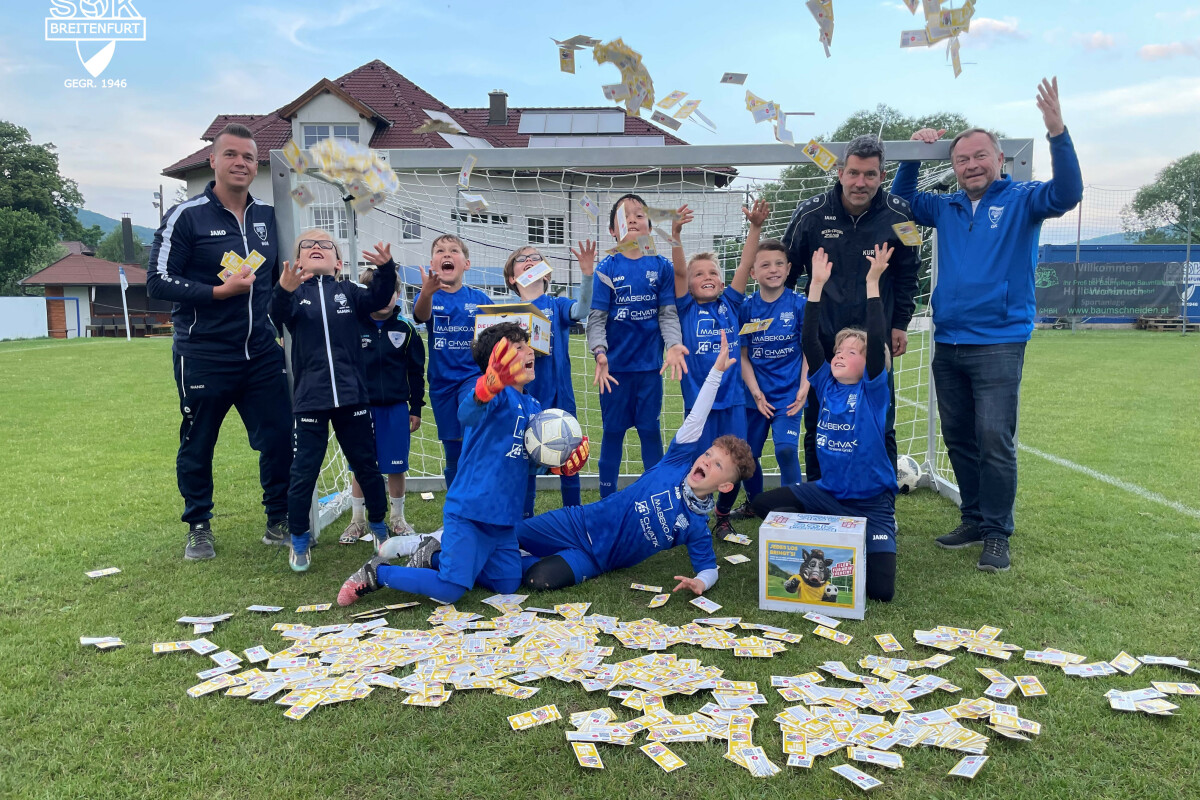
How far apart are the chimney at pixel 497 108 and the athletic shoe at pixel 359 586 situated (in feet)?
78.6

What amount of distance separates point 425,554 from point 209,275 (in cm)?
208

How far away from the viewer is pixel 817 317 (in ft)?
14.2

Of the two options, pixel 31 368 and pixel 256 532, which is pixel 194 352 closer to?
pixel 256 532

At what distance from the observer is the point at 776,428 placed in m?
4.68

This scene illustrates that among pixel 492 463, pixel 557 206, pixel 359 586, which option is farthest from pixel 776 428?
pixel 557 206

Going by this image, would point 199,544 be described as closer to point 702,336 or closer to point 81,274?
point 702,336

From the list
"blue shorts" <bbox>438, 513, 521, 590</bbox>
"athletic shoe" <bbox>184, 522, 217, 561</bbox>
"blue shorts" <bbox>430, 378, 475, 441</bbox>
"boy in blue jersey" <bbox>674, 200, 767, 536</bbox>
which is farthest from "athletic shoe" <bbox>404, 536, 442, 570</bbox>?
"boy in blue jersey" <bbox>674, 200, 767, 536</bbox>

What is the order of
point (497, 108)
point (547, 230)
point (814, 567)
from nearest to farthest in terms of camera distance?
point (814, 567) < point (547, 230) < point (497, 108)

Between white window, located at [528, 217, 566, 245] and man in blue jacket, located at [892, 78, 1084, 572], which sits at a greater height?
white window, located at [528, 217, 566, 245]

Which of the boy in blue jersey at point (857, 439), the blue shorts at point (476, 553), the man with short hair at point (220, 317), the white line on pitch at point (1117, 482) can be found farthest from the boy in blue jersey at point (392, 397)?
the white line on pitch at point (1117, 482)

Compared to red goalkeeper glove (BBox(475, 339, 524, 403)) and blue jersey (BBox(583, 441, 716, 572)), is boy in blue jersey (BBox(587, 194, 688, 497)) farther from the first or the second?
red goalkeeper glove (BBox(475, 339, 524, 403))

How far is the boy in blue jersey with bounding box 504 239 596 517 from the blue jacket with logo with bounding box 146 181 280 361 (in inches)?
58.6

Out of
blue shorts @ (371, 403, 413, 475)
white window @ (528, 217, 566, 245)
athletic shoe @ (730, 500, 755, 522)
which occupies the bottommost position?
athletic shoe @ (730, 500, 755, 522)

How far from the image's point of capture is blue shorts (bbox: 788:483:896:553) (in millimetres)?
3770
